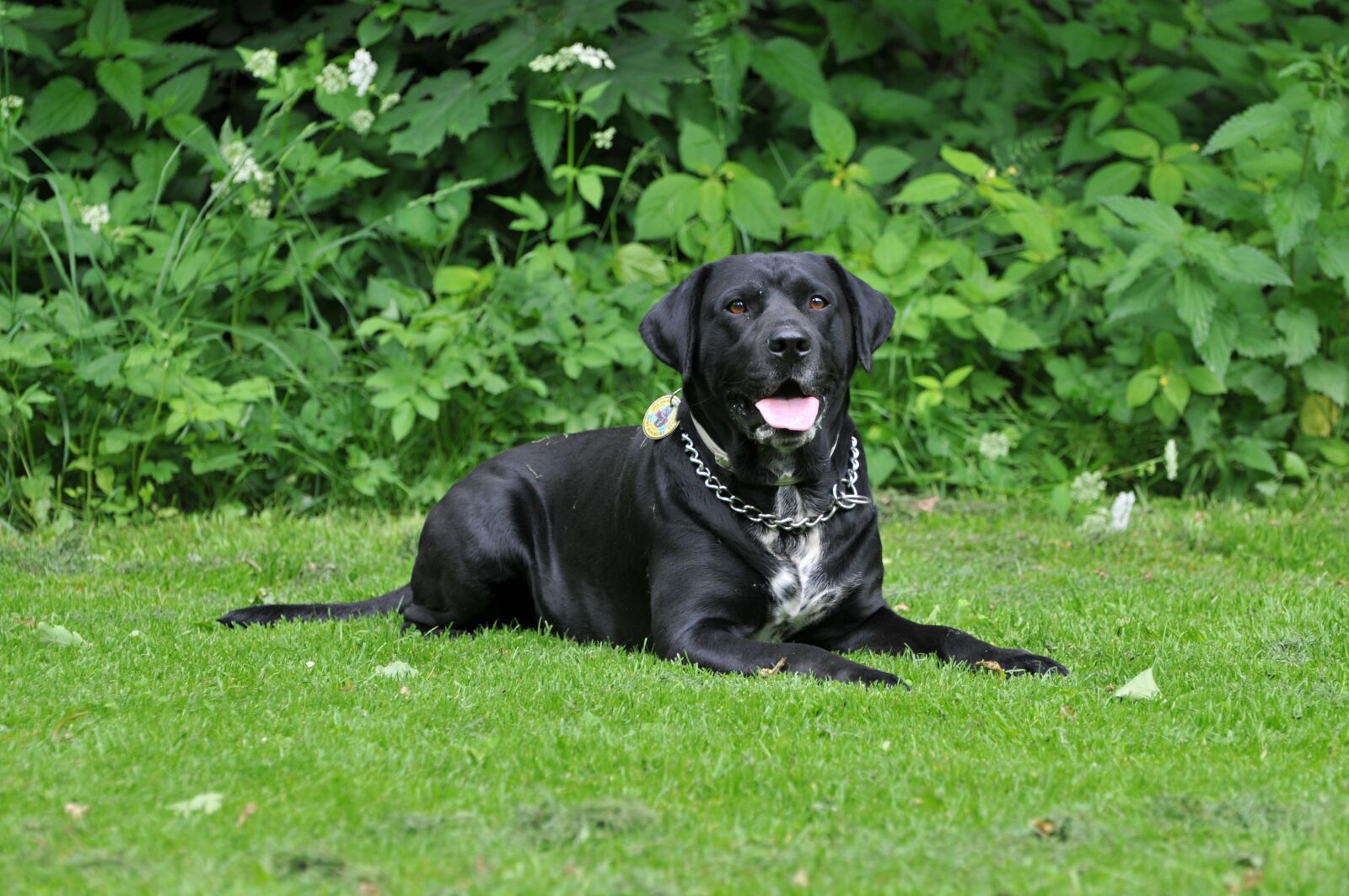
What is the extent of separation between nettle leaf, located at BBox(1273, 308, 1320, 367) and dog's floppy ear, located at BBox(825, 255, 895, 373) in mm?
3229

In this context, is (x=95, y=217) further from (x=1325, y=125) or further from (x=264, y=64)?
(x=1325, y=125)

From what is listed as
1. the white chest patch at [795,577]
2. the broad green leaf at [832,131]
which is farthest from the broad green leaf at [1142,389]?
the white chest patch at [795,577]

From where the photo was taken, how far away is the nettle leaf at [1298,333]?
708 centimetres

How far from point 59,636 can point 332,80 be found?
3314 mm

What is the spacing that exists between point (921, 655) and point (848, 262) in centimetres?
352

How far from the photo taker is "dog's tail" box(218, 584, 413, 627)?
4844 mm

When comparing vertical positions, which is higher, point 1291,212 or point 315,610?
point 1291,212

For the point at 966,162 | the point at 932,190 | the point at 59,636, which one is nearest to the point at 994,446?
the point at 932,190

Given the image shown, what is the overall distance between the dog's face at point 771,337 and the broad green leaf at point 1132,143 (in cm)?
344

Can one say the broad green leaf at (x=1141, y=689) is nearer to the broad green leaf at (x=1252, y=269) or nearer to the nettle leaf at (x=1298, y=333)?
the broad green leaf at (x=1252, y=269)

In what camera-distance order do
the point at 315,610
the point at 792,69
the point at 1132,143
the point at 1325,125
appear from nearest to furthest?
the point at 315,610 → the point at 1325,125 → the point at 1132,143 → the point at 792,69

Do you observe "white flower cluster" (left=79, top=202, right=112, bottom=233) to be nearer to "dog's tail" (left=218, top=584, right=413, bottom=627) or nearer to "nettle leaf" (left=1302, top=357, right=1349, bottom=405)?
"dog's tail" (left=218, top=584, right=413, bottom=627)

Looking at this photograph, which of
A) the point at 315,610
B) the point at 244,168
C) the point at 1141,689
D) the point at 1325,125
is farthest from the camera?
the point at 244,168

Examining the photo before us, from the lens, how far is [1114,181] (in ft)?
25.2
